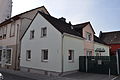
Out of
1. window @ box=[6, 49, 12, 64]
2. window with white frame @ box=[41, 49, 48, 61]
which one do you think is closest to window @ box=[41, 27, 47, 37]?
window with white frame @ box=[41, 49, 48, 61]

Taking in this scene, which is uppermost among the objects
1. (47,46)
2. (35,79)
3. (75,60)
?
(47,46)

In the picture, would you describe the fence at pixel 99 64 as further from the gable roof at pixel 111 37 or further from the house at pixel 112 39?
the gable roof at pixel 111 37

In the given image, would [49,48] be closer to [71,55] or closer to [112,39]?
[71,55]

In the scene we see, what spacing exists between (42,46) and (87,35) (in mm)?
7614

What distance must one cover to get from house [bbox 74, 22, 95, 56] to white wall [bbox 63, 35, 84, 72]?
56.2 inches

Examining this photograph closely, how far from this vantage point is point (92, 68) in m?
16.7

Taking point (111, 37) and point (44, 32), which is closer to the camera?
point (44, 32)

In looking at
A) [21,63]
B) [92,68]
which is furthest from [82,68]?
[21,63]

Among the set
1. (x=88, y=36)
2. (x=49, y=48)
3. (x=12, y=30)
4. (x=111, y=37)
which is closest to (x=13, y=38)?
(x=12, y=30)

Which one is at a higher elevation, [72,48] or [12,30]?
[12,30]

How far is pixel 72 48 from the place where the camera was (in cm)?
1672

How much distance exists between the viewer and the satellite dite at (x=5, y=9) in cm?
3197

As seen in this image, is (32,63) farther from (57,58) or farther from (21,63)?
(57,58)

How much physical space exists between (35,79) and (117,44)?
114ft
